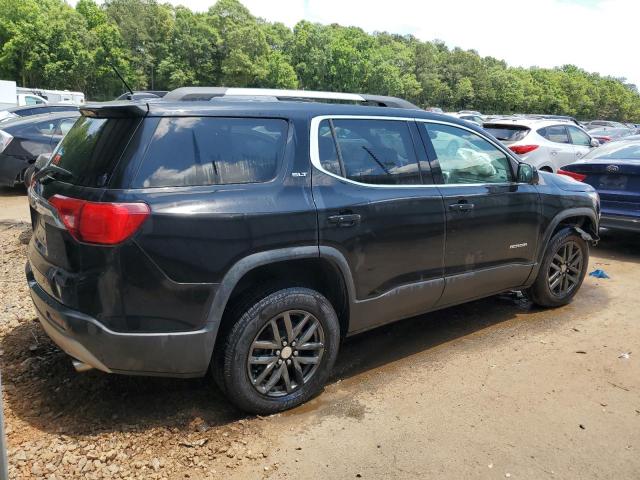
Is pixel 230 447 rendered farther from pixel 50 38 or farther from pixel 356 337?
pixel 50 38

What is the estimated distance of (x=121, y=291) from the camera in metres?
2.69

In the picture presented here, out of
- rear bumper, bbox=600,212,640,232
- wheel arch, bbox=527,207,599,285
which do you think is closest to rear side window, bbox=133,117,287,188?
wheel arch, bbox=527,207,599,285

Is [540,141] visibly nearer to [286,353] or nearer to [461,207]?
[461,207]

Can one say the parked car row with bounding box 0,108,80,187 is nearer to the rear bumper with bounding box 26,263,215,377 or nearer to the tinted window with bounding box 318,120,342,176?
the tinted window with bounding box 318,120,342,176

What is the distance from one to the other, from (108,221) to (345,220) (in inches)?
54.4

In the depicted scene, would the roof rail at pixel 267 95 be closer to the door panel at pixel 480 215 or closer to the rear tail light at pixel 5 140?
the door panel at pixel 480 215

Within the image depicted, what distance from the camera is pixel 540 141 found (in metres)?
11.0

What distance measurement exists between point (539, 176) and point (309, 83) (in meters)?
67.7

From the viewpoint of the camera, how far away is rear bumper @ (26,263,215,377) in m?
2.74

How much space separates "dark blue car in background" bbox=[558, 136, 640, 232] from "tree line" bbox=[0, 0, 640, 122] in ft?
128

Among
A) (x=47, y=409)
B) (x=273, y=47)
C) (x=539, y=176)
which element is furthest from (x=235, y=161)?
(x=273, y=47)

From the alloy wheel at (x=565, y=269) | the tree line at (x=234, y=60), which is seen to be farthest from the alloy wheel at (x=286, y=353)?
the tree line at (x=234, y=60)

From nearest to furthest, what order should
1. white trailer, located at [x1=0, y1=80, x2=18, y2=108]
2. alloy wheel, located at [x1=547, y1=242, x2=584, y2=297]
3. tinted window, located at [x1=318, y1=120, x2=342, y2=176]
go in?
1. tinted window, located at [x1=318, y1=120, x2=342, y2=176]
2. alloy wheel, located at [x1=547, y1=242, x2=584, y2=297]
3. white trailer, located at [x1=0, y1=80, x2=18, y2=108]

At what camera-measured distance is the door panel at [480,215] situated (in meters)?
4.06
